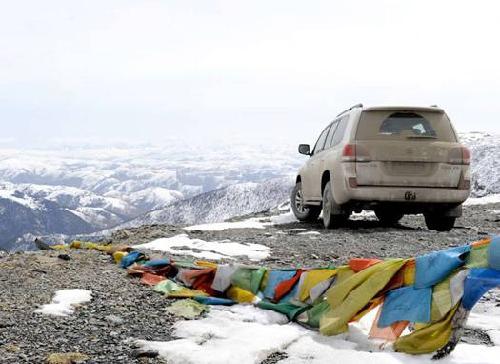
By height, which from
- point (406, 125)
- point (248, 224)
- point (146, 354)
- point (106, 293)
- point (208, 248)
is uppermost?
point (406, 125)

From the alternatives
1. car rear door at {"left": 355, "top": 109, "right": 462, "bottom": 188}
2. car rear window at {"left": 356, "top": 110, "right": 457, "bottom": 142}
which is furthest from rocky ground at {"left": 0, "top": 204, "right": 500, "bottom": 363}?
car rear window at {"left": 356, "top": 110, "right": 457, "bottom": 142}

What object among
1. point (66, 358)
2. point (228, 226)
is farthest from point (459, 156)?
point (66, 358)

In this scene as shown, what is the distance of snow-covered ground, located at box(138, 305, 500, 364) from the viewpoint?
3168 mm

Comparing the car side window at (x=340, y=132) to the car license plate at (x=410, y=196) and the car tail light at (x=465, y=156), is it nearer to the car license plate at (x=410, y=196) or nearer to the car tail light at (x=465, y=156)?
the car license plate at (x=410, y=196)

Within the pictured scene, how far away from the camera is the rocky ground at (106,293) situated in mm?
3432

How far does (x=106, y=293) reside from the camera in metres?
4.79

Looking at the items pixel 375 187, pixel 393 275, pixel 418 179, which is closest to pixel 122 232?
pixel 375 187

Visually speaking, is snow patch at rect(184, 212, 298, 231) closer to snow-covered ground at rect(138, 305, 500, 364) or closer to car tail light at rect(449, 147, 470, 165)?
car tail light at rect(449, 147, 470, 165)

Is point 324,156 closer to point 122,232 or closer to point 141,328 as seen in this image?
point 122,232

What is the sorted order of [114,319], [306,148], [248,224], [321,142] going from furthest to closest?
[306,148], [248,224], [321,142], [114,319]

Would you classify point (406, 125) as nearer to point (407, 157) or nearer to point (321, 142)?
point (407, 157)

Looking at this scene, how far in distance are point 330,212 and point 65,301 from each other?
21.0ft

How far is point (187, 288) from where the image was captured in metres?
5.05

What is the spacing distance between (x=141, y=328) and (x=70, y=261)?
8.47ft
